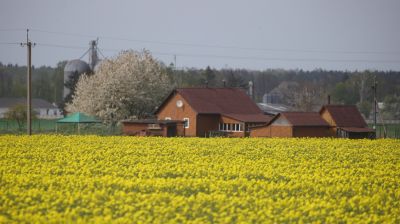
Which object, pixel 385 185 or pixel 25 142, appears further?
pixel 25 142

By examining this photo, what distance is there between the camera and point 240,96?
7056 centimetres

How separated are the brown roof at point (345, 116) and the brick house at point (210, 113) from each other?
5.48 m

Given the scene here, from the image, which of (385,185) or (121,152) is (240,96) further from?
→ (385,185)

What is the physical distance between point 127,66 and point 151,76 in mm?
2679

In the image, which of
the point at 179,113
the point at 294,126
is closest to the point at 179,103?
the point at 179,113

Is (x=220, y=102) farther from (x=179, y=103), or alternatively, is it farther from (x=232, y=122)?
(x=232, y=122)

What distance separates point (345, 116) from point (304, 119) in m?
5.00

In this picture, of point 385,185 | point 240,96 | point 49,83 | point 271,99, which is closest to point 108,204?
point 385,185

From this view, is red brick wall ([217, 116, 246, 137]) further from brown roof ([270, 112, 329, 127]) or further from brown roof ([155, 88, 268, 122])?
brown roof ([270, 112, 329, 127])

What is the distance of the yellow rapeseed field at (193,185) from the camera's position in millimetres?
17703

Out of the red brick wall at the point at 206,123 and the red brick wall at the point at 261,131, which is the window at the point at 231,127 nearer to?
the red brick wall at the point at 206,123

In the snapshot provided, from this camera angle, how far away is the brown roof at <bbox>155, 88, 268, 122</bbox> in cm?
6575

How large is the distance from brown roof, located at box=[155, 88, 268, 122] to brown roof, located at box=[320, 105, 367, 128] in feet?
19.4

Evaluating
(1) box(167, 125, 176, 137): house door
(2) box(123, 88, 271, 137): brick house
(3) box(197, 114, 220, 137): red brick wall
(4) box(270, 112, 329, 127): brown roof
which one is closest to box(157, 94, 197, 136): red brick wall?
(2) box(123, 88, 271, 137): brick house
